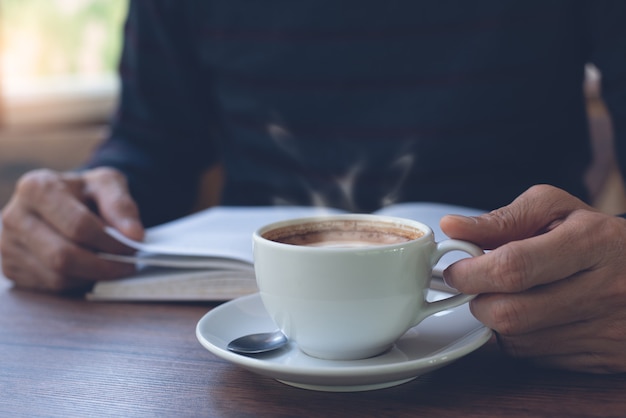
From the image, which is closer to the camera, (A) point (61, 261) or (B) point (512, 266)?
(B) point (512, 266)

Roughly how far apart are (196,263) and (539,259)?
46 cm

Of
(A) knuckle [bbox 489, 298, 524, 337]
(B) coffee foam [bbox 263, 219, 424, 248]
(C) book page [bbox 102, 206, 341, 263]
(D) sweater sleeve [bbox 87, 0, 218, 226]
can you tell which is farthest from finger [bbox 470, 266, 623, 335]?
(D) sweater sleeve [bbox 87, 0, 218, 226]

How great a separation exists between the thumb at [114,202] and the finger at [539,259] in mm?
548

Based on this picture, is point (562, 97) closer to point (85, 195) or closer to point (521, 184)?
point (521, 184)

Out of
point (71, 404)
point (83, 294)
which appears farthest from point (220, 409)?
point (83, 294)

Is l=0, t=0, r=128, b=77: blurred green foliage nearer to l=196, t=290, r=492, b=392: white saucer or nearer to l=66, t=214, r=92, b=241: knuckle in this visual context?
l=66, t=214, r=92, b=241: knuckle

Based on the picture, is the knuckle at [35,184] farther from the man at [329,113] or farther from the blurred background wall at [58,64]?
the blurred background wall at [58,64]

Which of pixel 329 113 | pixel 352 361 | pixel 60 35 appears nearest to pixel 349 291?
pixel 352 361

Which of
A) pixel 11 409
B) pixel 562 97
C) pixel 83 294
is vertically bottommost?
pixel 83 294

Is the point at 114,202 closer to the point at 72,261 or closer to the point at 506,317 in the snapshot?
the point at 72,261

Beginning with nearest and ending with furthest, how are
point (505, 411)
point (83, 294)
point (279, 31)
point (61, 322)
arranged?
point (505, 411) → point (61, 322) → point (83, 294) → point (279, 31)

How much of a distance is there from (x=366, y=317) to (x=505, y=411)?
0.14 m

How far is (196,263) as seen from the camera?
876mm

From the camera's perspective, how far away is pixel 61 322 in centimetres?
83
